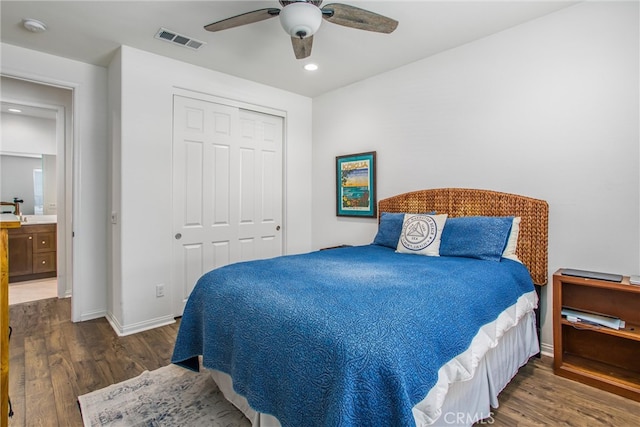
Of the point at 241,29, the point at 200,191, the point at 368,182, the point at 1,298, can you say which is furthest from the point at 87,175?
the point at 368,182

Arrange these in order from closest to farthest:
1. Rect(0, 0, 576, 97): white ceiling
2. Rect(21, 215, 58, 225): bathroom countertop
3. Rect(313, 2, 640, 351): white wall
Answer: Rect(313, 2, 640, 351): white wall → Rect(0, 0, 576, 97): white ceiling → Rect(21, 215, 58, 225): bathroom countertop

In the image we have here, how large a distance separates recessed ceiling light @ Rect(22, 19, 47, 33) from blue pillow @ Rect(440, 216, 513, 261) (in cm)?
355

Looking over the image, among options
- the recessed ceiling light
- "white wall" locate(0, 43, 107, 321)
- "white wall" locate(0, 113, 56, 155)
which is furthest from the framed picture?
"white wall" locate(0, 113, 56, 155)

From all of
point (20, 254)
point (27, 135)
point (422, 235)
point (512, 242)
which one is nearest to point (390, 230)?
point (422, 235)

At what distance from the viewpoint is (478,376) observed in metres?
1.64

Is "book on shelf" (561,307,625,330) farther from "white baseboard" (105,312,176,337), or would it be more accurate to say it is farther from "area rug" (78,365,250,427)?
"white baseboard" (105,312,176,337)

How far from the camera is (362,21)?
2.06 m

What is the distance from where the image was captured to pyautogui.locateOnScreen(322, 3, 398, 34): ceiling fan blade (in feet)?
6.38

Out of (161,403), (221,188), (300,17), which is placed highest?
(300,17)

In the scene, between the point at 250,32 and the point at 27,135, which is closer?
the point at 250,32

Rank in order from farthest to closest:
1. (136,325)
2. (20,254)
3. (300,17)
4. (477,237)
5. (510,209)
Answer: (20,254) < (136,325) < (510,209) < (477,237) < (300,17)

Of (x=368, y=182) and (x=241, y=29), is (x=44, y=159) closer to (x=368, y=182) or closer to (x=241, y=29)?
(x=241, y=29)

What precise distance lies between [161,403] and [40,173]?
17.0ft

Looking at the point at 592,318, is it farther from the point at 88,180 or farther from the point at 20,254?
the point at 20,254
